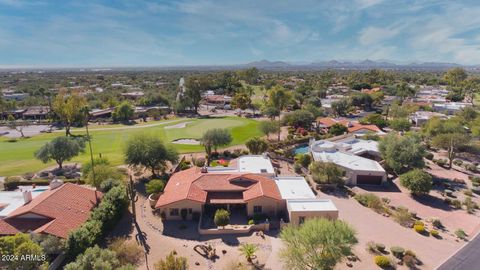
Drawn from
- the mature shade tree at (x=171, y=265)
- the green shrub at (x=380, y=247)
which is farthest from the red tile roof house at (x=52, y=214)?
the green shrub at (x=380, y=247)

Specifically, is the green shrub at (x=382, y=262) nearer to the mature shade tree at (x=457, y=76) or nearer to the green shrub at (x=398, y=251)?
the green shrub at (x=398, y=251)

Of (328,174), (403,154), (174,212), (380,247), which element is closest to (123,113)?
(174,212)

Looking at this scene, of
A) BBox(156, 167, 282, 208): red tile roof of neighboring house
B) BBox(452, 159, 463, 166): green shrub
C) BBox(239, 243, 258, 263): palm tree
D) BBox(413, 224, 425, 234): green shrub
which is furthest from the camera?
BBox(452, 159, 463, 166): green shrub

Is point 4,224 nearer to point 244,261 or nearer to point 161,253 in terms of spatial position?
point 161,253

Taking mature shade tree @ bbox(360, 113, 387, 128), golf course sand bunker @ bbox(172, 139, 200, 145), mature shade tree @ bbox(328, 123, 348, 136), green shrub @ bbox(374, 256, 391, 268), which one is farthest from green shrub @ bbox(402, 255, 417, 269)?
mature shade tree @ bbox(360, 113, 387, 128)

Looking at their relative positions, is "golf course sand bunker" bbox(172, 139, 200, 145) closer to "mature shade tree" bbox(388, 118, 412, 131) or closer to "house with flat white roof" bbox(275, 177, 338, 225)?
"house with flat white roof" bbox(275, 177, 338, 225)
